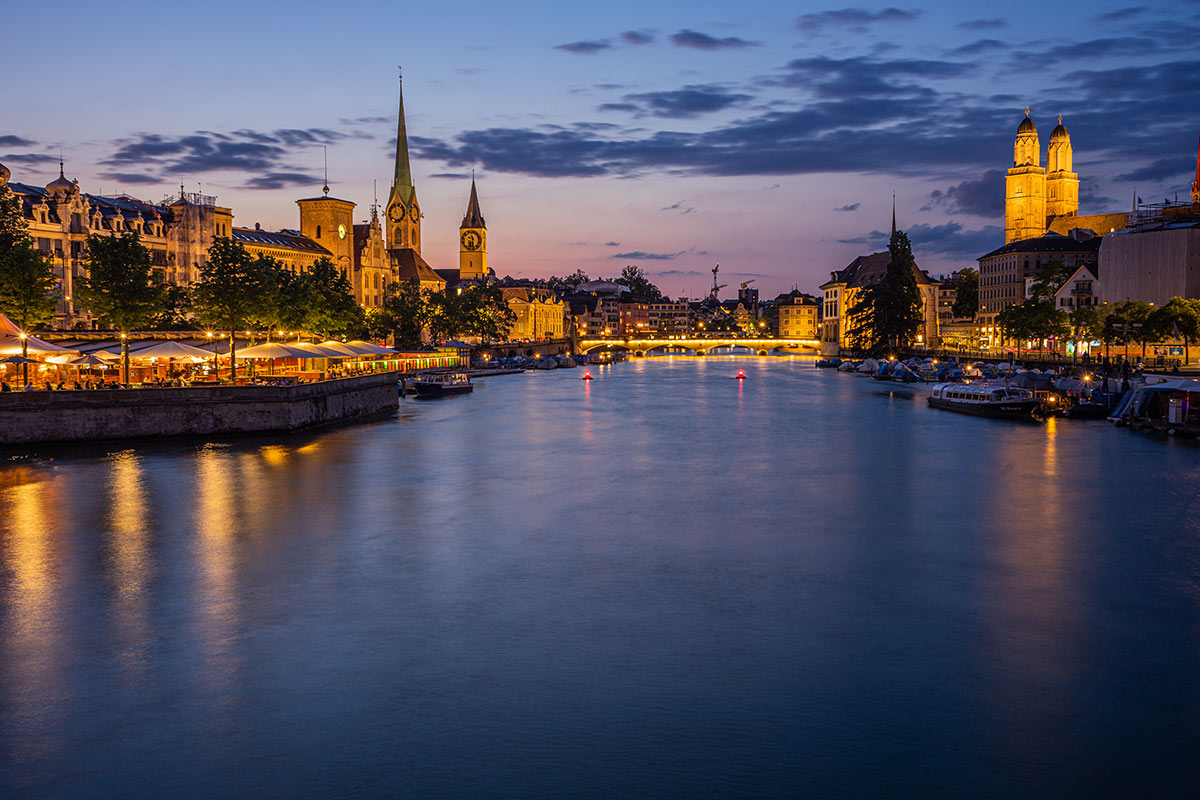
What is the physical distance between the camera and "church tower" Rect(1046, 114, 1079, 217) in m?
179

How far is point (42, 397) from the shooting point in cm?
4019

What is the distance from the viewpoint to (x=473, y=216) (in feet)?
622

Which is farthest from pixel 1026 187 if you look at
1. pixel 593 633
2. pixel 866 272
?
pixel 593 633

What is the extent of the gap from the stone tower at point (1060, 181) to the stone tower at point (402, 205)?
374ft

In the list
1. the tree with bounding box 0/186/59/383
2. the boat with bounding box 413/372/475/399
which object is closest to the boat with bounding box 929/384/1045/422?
the boat with bounding box 413/372/475/399

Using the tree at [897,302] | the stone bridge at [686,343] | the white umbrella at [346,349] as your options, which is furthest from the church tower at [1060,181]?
the white umbrella at [346,349]

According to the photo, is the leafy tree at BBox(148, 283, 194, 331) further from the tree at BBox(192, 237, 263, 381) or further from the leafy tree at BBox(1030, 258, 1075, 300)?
the leafy tree at BBox(1030, 258, 1075, 300)

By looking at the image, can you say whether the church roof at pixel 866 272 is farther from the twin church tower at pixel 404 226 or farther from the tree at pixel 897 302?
the twin church tower at pixel 404 226

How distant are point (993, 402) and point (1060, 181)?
138893 mm

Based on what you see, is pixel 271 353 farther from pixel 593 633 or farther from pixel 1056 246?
pixel 1056 246

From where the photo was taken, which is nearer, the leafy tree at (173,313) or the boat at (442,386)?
the leafy tree at (173,313)

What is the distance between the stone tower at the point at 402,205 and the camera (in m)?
164

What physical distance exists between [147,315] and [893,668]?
46.3 metres

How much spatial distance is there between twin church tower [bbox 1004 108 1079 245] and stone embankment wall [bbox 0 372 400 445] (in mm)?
158807
